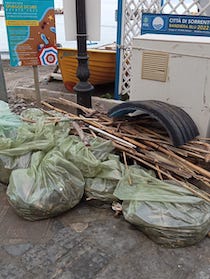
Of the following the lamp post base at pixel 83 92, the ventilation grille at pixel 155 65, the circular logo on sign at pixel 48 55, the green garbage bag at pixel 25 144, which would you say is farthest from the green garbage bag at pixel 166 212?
the circular logo on sign at pixel 48 55

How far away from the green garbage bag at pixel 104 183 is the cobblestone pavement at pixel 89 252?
0.58 ft

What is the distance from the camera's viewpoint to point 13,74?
25.8ft

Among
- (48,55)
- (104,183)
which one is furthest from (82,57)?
(104,183)

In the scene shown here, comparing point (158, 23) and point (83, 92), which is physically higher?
point (158, 23)

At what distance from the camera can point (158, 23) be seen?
14.2 feet

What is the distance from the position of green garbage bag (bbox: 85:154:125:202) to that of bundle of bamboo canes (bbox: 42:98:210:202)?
237 millimetres

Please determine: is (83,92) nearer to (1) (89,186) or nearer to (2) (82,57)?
(2) (82,57)

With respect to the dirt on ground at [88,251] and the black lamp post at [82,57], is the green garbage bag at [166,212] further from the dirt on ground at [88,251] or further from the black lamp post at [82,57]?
the black lamp post at [82,57]

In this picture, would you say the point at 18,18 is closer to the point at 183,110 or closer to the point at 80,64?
the point at 80,64

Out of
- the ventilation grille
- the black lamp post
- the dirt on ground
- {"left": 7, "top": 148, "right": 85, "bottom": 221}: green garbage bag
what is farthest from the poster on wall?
the dirt on ground

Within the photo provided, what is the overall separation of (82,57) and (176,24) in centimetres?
154

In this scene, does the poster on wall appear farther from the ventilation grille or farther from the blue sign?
the ventilation grille

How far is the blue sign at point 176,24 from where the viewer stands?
401cm

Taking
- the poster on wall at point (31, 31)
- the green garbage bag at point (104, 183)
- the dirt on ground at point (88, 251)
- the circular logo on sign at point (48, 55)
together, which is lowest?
the dirt on ground at point (88, 251)
